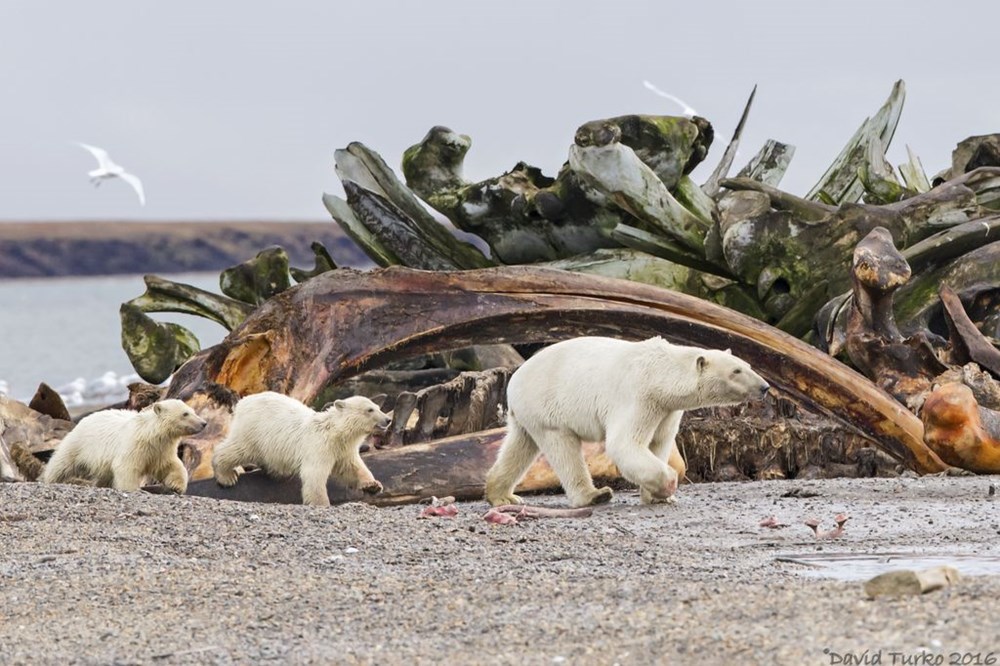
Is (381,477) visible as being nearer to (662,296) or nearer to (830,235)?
(662,296)

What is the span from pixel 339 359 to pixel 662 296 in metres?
1.98

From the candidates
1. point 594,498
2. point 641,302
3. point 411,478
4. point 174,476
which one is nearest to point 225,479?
point 174,476

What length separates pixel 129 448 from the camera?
9.08 m

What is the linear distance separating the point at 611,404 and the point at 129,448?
107 inches

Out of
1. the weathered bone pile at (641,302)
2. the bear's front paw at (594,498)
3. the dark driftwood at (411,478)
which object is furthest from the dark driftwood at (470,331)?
the bear's front paw at (594,498)

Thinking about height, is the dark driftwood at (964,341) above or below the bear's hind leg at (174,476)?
above

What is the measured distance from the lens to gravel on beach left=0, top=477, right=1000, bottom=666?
178 inches

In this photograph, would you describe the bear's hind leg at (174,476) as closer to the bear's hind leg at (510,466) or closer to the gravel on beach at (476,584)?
the gravel on beach at (476,584)

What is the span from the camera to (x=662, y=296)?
985 centimetres

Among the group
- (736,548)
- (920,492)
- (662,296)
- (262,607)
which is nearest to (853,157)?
(662,296)

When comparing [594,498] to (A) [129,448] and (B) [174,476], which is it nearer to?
(B) [174,476]

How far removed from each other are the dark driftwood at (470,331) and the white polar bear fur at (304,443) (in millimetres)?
532

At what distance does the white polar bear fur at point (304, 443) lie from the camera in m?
8.65

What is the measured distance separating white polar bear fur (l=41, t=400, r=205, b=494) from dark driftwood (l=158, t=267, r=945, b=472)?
46cm
